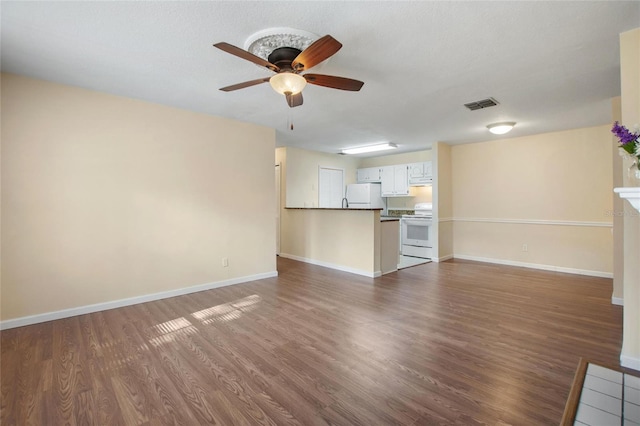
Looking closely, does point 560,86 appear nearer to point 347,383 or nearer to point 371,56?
point 371,56

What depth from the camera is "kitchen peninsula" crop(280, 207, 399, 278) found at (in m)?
4.66

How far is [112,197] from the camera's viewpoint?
10.6 feet

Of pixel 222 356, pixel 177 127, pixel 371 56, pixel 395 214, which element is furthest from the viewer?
pixel 395 214

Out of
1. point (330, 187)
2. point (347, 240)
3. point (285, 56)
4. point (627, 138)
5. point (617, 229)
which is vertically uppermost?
point (285, 56)

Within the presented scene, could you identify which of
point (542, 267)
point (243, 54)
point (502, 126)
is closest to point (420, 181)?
point (502, 126)

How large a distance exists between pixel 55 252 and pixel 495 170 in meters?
6.83

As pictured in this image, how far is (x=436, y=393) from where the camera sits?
1771 mm

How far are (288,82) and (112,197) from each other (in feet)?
8.27

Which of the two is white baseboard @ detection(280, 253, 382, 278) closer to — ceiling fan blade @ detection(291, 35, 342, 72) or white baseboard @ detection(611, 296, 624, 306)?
white baseboard @ detection(611, 296, 624, 306)

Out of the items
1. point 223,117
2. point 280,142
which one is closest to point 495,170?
point 280,142

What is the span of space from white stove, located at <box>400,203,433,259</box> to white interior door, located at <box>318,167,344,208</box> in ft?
5.82

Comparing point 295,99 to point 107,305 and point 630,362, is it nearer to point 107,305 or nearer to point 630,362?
point 107,305

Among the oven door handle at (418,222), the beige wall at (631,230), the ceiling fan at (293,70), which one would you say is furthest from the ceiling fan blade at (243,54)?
the oven door handle at (418,222)

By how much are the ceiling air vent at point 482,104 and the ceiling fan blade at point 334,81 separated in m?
2.05
